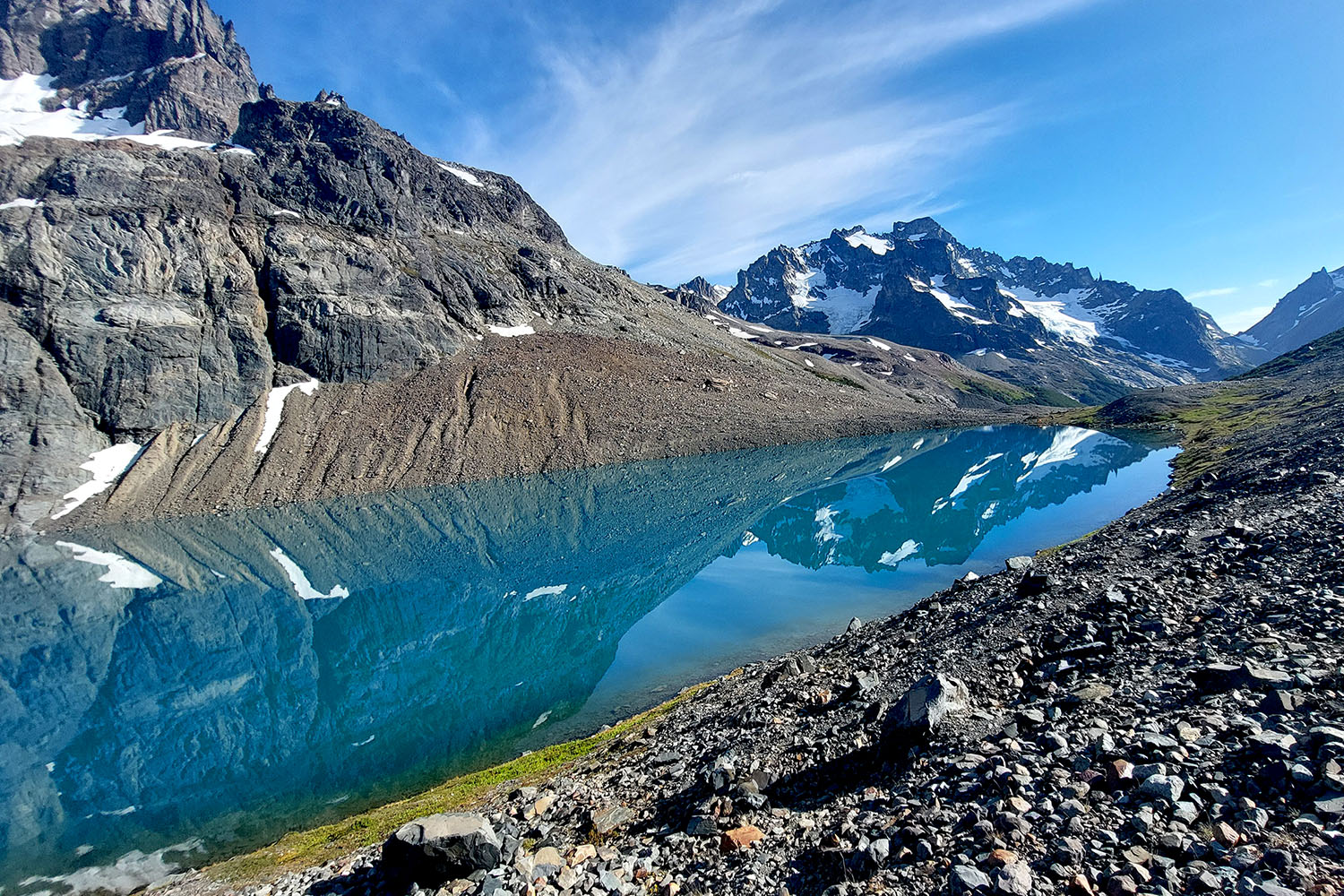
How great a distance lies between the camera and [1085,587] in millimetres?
17594

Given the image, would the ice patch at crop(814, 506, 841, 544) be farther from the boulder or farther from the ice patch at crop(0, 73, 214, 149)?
the ice patch at crop(0, 73, 214, 149)

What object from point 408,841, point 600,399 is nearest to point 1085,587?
point 408,841

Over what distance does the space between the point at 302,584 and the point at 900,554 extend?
149ft

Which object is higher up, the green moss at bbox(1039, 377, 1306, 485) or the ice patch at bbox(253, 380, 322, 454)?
the ice patch at bbox(253, 380, 322, 454)

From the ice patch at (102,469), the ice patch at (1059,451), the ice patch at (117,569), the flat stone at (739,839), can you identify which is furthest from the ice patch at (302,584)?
the ice patch at (1059,451)

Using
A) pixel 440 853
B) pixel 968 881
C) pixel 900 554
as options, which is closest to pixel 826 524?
pixel 900 554

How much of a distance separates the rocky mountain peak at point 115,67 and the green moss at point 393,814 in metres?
225

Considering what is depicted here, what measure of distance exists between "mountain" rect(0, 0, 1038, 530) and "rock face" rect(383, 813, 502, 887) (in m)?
82.3

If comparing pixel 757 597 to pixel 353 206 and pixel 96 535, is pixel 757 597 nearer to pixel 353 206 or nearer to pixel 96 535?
pixel 96 535

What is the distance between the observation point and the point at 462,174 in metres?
170

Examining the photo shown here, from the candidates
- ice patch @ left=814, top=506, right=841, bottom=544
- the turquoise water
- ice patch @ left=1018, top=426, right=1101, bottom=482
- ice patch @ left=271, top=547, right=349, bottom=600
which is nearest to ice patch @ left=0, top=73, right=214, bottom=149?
the turquoise water

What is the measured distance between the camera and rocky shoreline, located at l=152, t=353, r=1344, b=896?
6.70 metres

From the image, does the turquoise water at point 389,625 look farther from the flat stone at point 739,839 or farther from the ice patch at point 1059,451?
the flat stone at point 739,839

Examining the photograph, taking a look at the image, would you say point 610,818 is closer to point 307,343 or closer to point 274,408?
point 274,408
